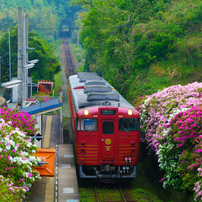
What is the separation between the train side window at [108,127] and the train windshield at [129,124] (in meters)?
0.35

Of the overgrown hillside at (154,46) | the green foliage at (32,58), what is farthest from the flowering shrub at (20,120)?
the green foliage at (32,58)

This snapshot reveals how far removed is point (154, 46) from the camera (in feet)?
91.2

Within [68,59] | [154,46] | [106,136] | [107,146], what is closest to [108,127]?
[106,136]

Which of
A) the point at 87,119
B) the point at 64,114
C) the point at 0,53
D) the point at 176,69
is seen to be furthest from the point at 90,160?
the point at 0,53

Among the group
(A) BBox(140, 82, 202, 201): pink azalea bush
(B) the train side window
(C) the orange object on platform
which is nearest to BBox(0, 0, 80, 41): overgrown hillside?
(A) BBox(140, 82, 202, 201): pink azalea bush

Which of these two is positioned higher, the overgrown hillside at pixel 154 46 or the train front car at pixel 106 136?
the overgrown hillside at pixel 154 46

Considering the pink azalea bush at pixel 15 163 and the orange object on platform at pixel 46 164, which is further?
the orange object on platform at pixel 46 164

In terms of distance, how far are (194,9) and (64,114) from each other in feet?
46.5

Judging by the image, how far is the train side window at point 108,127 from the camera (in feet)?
49.4

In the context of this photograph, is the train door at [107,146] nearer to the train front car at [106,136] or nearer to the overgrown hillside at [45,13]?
the train front car at [106,136]

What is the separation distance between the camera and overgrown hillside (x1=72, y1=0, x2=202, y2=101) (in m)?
26.1

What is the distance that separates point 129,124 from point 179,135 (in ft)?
9.07

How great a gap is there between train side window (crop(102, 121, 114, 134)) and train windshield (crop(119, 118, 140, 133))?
0.35 meters

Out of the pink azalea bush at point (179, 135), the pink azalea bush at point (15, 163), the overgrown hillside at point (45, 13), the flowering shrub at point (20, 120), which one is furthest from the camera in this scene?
the overgrown hillside at point (45, 13)
